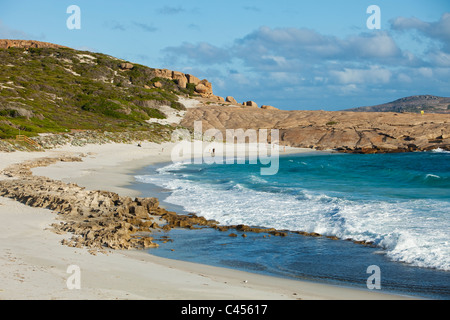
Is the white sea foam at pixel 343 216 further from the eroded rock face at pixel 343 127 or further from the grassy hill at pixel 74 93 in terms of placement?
the eroded rock face at pixel 343 127

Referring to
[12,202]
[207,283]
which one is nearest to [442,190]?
[207,283]

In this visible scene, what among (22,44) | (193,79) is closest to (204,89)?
(193,79)

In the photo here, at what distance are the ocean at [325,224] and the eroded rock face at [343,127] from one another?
79.5 ft

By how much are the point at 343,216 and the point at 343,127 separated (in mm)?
42776

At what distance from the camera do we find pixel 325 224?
14461mm

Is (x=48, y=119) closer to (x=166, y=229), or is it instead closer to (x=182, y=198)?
(x=182, y=198)

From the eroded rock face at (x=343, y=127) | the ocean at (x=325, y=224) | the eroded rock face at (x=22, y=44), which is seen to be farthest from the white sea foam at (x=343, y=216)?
the eroded rock face at (x=22, y=44)

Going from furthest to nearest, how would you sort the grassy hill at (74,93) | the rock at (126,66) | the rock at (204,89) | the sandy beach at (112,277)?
the rock at (126,66), the rock at (204,89), the grassy hill at (74,93), the sandy beach at (112,277)

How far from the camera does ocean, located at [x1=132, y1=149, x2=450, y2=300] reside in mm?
10047

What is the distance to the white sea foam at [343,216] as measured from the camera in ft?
37.8

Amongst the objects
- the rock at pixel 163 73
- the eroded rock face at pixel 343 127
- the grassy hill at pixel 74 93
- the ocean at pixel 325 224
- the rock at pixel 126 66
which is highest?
the rock at pixel 126 66

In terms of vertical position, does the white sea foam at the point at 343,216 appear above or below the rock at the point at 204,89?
below

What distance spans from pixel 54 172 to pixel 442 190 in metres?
20.4
